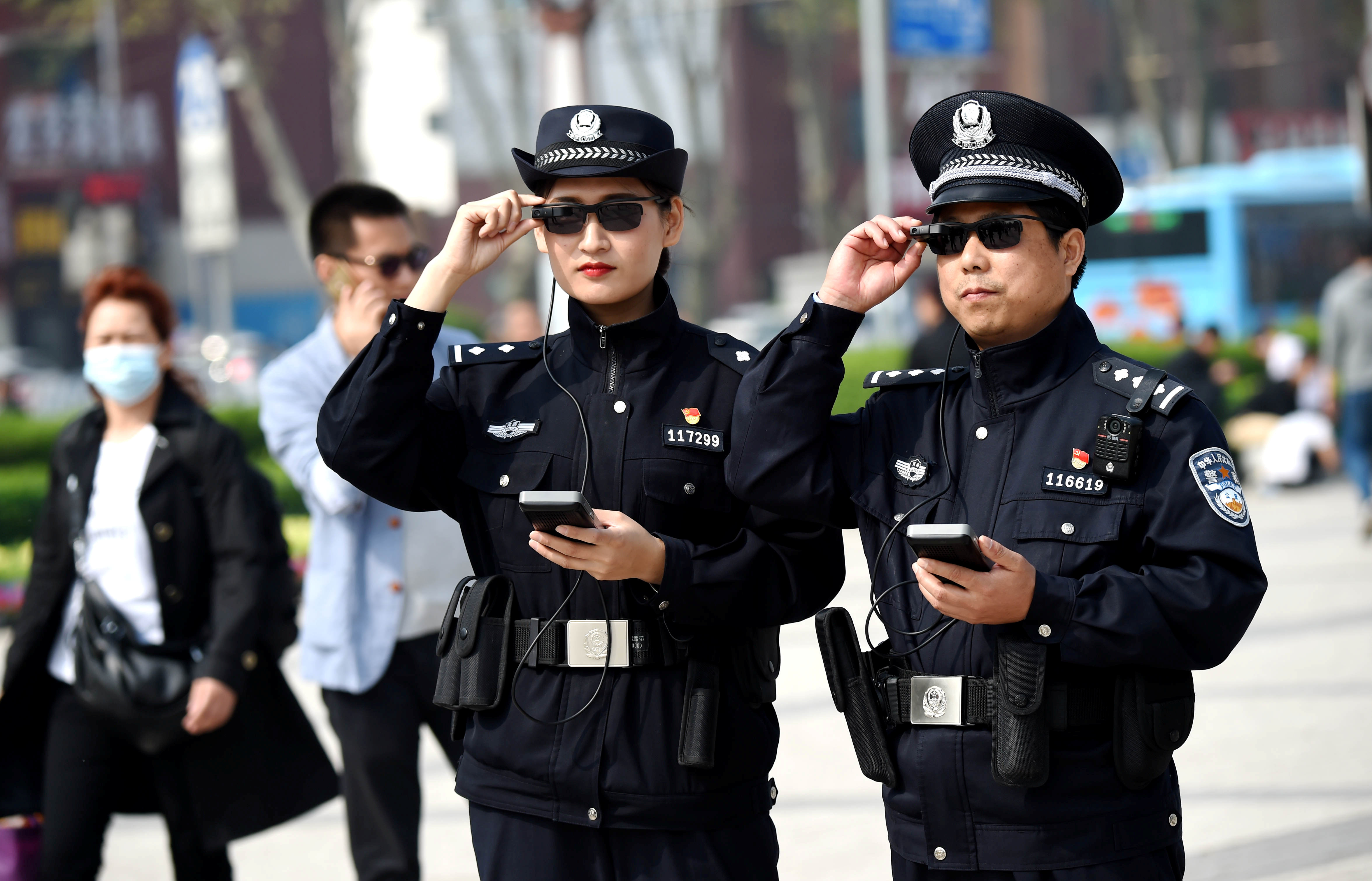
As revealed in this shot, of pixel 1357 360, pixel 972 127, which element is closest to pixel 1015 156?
pixel 972 127

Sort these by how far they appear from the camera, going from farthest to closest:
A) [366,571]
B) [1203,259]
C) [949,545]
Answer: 1. [1203,259]
2. [366,571]
3. [949,545]

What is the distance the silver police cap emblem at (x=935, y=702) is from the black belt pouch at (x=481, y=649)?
82cm

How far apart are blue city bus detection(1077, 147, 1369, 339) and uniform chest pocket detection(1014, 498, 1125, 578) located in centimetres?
2011

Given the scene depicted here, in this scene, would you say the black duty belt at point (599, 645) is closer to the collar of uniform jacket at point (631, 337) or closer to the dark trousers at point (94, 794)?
the collar of uniform jacket at point (631, 337)

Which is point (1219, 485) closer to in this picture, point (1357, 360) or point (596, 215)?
point (596, 215)

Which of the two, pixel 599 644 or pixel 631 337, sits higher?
pixel 631 337

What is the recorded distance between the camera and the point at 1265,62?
49.2 meters

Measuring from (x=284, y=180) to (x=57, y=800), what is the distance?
24.9 m

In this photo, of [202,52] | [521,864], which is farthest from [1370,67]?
[202,52]

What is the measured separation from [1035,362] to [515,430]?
1.03m

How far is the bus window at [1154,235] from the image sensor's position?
2294 centimetres

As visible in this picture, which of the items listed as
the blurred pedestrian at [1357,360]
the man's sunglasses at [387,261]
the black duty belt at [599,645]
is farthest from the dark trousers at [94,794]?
the blurred pedestrian at [1357,360]

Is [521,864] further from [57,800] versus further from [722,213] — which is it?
[722,213]

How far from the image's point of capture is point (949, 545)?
8.55ft
